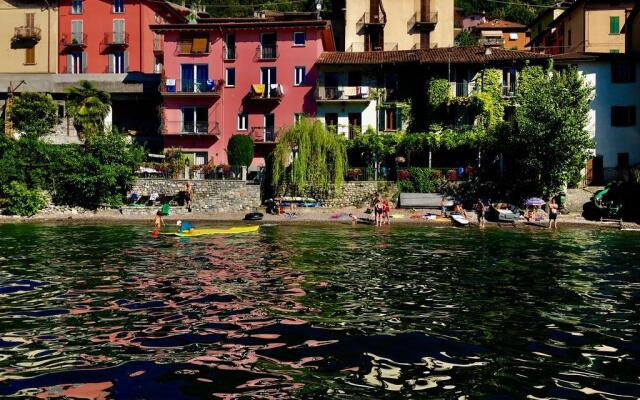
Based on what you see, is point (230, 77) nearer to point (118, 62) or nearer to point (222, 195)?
point (222, 195)

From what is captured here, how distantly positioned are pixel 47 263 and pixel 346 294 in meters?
12.4

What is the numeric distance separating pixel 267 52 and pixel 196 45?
619cm

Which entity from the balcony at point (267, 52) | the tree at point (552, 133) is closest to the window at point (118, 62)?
the balcony at point (267, 52)

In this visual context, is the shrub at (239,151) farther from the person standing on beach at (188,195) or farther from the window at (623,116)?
the window at (623,116)

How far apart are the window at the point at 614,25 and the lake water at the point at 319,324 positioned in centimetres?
3464

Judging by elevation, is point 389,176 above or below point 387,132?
below

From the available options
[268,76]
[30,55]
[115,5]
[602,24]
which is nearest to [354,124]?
[268,76]

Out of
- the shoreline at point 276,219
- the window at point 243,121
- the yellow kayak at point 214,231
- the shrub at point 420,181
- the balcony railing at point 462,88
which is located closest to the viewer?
the yellow kayak at point 214,231

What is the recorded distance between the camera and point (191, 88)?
5322 centimetres

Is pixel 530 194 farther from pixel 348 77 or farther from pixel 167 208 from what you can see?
pixel 167 208

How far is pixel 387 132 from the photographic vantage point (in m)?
51.3

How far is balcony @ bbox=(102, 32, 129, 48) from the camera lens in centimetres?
6022

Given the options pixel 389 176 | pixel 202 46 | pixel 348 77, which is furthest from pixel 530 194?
pixel 202 46

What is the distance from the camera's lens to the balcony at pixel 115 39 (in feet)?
198
